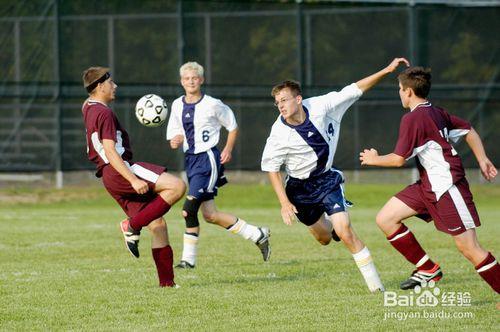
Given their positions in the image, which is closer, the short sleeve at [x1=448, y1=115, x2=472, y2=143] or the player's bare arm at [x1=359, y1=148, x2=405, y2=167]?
the player's bare arm at [x1=359, y1=148, x2=405, y2=167]

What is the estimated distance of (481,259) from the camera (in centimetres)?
680

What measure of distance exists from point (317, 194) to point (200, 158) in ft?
7.46

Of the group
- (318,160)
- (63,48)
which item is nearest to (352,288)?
(318,160)

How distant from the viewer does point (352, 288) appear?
25.6 feet

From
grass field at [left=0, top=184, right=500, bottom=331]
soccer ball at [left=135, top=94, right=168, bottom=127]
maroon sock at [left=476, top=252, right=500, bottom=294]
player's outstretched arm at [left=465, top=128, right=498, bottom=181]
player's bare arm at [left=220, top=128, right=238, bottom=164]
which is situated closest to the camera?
grass field at [left=0, top=184, right=500, bottom=331]

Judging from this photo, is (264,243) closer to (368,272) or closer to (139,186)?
(368,272)

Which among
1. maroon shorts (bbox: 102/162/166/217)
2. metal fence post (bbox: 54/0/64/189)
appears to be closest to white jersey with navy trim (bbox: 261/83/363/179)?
maroon shorts (bbox: 102/162/166/217)

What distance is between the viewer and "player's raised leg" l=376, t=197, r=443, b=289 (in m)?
7.43

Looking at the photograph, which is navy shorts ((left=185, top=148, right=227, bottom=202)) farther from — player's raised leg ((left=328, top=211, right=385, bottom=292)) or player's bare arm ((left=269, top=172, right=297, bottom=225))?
player's raised leg ((left=328, top=211, right=385, bottom=292))

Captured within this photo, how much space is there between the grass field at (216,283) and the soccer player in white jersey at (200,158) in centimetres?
32

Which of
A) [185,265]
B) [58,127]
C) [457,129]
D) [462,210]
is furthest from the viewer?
[58,127]

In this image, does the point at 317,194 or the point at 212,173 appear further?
the point at 212,173

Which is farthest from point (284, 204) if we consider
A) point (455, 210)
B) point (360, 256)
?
point (455, 210)

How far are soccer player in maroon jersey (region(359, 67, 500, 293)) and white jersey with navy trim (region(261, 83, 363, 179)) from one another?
0.78 metres
